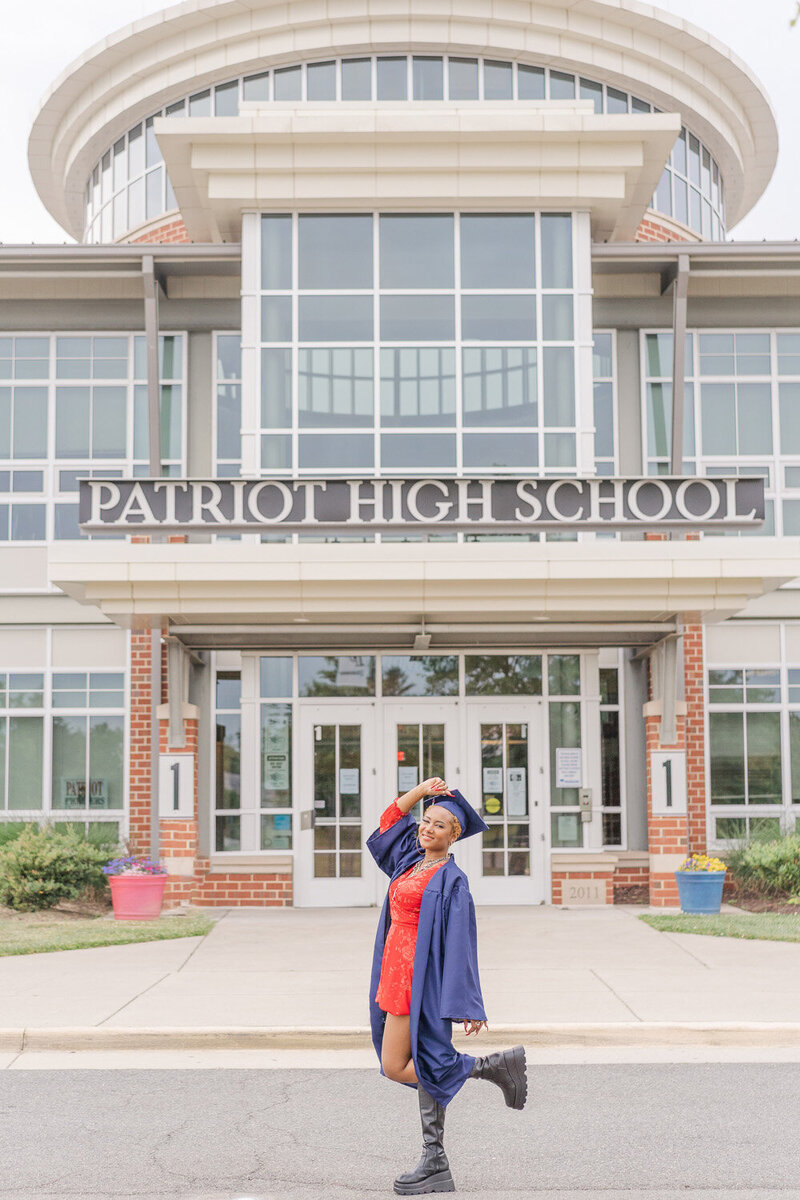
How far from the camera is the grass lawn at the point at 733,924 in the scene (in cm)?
1305

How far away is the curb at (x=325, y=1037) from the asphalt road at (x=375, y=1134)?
53cm

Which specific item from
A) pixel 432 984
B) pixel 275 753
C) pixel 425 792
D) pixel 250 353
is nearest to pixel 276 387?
pixel 250 353

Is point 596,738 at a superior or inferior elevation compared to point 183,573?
inferior

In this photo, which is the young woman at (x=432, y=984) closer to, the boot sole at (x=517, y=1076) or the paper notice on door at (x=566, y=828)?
the boot sole at (x=517, y=1076)

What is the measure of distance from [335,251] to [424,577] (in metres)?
4.62

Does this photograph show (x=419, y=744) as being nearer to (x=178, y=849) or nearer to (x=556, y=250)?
(x=178, y=849)

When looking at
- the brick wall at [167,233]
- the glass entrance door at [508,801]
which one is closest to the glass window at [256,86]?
the brick wall at [167,233]

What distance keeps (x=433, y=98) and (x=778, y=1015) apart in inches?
598

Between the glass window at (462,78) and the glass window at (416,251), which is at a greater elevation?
the glass window at (462,78)

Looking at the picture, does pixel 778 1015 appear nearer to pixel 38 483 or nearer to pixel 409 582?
pixel 409 582

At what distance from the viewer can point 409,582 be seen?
14.3 m

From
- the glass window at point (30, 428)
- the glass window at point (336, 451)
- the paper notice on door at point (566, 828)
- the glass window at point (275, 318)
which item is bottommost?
the paper notice on door at point (566, 828)

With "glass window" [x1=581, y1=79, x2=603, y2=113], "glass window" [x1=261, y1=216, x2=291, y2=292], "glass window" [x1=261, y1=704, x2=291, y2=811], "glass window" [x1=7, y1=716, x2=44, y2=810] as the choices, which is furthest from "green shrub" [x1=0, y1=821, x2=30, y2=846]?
"glass window" [x1=581, y1=79, x2=603, y2=113]

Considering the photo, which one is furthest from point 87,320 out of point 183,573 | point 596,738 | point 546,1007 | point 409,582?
point 546,1007
